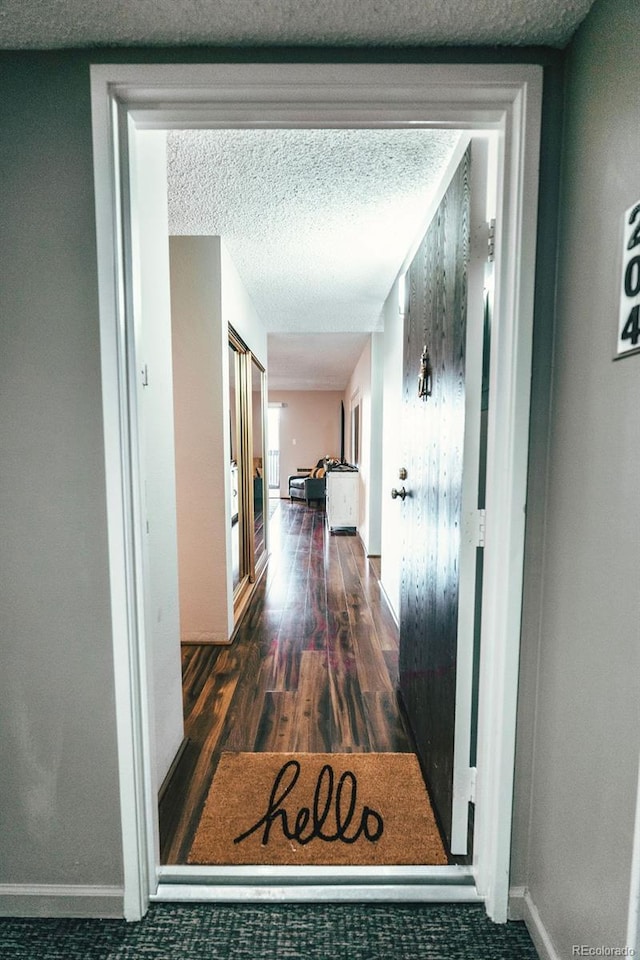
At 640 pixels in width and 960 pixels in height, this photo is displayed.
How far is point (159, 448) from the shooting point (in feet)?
5.35

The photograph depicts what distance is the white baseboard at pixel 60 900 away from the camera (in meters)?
1.18

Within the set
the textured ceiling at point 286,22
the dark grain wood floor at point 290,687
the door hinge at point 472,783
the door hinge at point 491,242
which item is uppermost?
the textured ceiling at point 286,22

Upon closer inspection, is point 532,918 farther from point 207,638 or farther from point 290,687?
point 207,638

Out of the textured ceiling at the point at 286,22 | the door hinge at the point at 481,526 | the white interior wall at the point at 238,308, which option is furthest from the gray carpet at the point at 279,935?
the white interior wall at the point at 238,308

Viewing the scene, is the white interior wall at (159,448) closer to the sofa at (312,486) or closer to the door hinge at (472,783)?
the door hinge at (472,783)

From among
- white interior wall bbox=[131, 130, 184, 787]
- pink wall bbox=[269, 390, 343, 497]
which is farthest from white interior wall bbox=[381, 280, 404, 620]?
pink wall bbox=[269, 390, 343, 497]

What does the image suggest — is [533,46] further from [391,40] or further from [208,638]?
[208,638]

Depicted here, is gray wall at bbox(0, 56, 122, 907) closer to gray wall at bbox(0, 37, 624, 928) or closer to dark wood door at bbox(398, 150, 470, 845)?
gray wall at bbox(0, 37, 624, 928)

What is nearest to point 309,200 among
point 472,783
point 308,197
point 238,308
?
point 308,197

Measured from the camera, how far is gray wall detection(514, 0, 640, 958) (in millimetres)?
805

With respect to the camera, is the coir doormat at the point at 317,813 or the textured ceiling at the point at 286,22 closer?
the textured ceiling at the point at 286,22

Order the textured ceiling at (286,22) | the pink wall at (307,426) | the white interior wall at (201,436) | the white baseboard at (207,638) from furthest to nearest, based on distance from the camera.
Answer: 1. the pink wall at (307,426)
2. the white baseboard at (207,638)
3. the white interior wall at (201,436)
4. the textured ceiling at (286,22)

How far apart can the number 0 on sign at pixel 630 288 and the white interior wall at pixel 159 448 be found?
1277 mm

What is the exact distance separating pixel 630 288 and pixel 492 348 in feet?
1.18
